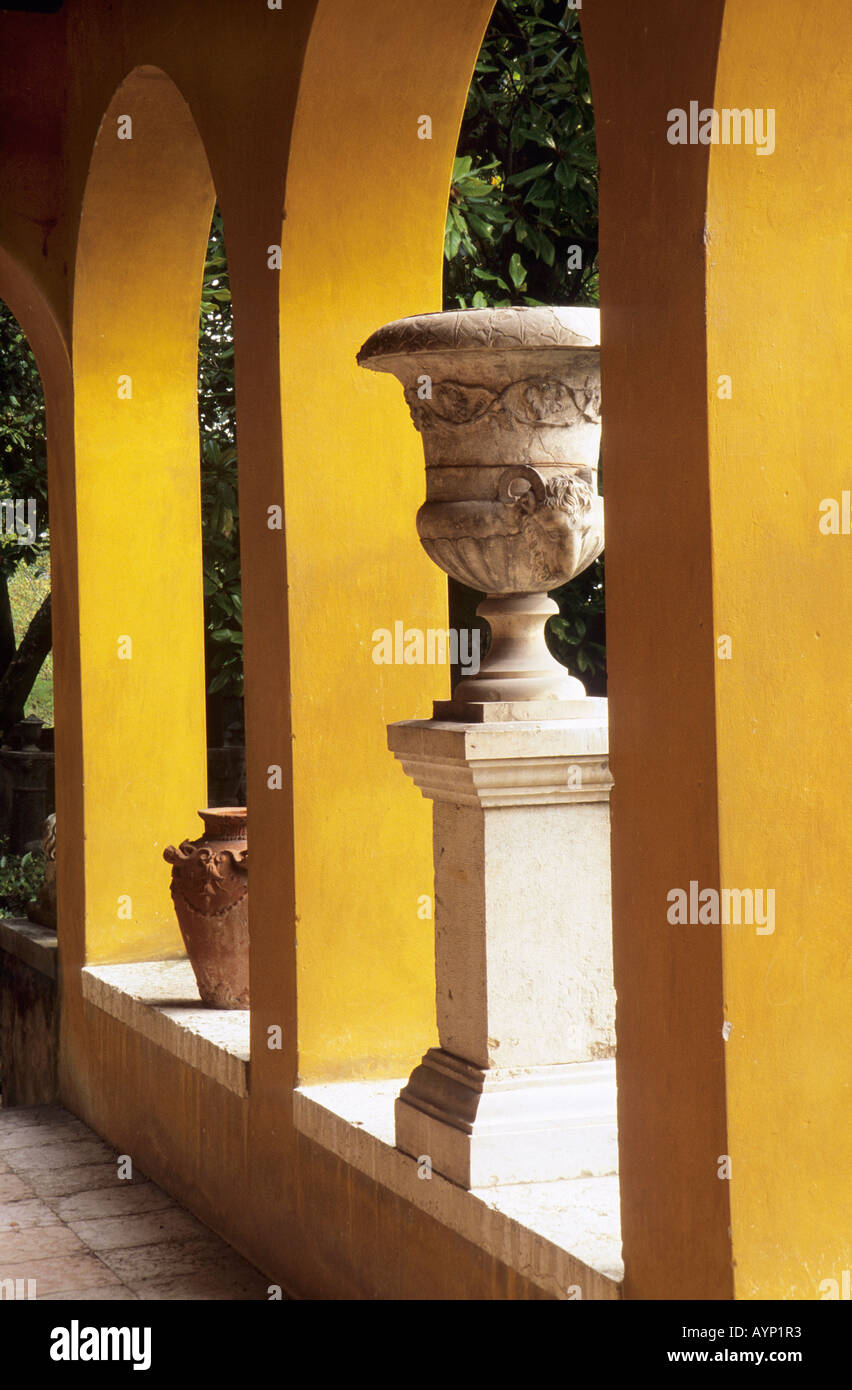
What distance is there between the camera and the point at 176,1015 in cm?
577

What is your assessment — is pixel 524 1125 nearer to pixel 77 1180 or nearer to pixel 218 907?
pixel 218 907

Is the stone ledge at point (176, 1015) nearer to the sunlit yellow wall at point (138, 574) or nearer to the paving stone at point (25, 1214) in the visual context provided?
the sunlit yellow wall at point (138, 574)

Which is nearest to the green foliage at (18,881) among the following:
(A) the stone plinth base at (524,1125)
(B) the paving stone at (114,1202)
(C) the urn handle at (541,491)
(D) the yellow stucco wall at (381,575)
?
(D) the yellow stucco wall at (381,575)

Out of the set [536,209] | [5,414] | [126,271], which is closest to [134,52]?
[126,271]

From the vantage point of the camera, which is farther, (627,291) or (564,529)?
(564,529)

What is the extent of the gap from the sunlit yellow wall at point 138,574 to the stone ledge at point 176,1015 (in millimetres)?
213

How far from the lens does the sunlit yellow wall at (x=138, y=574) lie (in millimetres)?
6691

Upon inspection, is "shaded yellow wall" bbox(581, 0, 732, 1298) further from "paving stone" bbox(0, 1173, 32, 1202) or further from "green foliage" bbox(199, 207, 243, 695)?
"green foliage" bbox(199, 207, 243, 695)

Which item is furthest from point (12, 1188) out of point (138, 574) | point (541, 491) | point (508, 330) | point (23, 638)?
point (23, 638)

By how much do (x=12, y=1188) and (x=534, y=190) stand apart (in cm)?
455

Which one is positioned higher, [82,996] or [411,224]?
[411,224]

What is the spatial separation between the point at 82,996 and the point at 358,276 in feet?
11.2

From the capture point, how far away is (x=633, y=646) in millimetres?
3023

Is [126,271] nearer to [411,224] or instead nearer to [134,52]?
[134,52]
